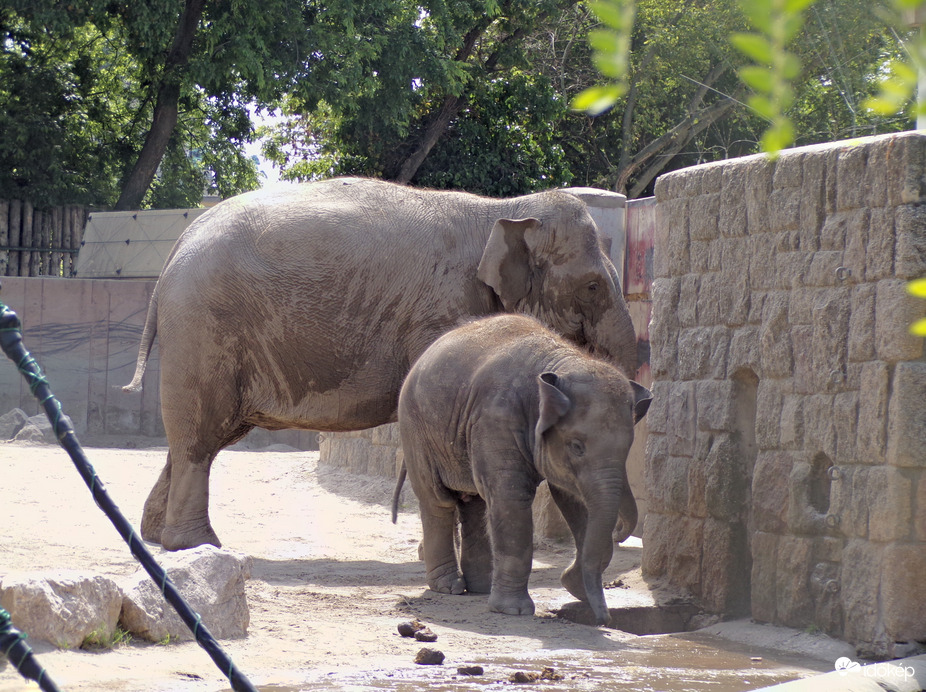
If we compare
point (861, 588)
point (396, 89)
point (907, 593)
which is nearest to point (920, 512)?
point (907, 593)

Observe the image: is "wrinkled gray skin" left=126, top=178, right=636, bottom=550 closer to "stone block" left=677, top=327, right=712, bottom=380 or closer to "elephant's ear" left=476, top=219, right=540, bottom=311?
"elephant's ear" left=476, top=219, right=540, bottom=311

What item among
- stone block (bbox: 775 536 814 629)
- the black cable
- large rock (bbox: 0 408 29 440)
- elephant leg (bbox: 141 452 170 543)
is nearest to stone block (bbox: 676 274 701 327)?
stone block (bbox: 775 536 814 629)

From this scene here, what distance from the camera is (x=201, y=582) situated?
15.6ft

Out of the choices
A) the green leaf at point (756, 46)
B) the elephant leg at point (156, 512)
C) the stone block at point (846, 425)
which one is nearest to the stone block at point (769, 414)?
the stone block at point (846, 425)

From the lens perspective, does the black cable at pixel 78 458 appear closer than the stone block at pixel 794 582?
Yes

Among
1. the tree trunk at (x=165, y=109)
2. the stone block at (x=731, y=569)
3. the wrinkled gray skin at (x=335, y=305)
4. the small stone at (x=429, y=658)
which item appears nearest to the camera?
the small stone at (x=429, y=658)

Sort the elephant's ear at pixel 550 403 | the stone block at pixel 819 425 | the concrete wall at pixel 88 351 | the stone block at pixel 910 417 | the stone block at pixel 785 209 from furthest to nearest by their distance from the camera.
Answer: the concrete wall at pixel 88 351
the stone block at pixel 785 209
the elephant's ear at pixel 550 403
the stone block at pixel 819 425
the stone block at pixel 910 417

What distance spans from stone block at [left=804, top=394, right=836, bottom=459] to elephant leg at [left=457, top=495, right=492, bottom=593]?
1.88 meters

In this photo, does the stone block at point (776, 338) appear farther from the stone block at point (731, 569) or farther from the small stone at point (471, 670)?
the small stone at point (471, 670)

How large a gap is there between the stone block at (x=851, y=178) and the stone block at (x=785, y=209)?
0.92 feet

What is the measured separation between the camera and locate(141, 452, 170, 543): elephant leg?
298 inches

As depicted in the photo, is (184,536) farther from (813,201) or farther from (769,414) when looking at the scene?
(813,201)

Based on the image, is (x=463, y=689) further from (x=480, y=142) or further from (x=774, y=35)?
(x=480, y=142)

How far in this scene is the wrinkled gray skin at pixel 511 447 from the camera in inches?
209
